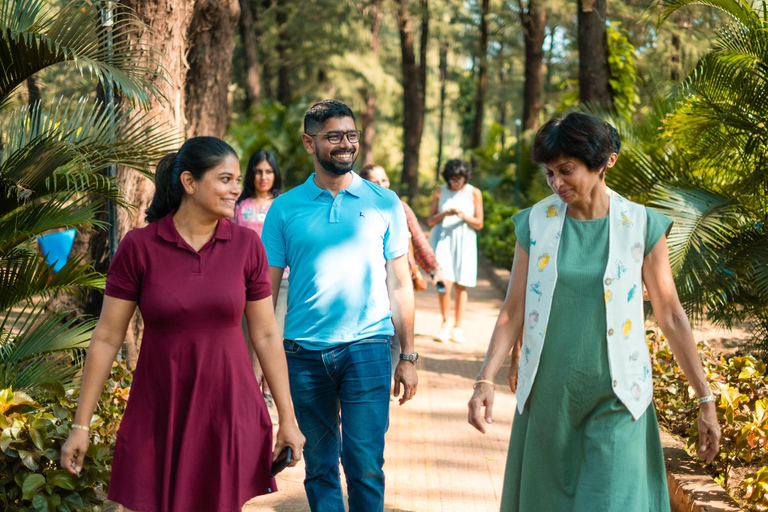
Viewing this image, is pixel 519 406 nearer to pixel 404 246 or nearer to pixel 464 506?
pixel 404 246

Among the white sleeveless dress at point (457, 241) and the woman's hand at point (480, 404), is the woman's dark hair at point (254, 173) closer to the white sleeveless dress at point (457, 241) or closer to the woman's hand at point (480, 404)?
A: the white sleeveless dress at point (457, 241)

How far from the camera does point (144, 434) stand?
3.09 meters

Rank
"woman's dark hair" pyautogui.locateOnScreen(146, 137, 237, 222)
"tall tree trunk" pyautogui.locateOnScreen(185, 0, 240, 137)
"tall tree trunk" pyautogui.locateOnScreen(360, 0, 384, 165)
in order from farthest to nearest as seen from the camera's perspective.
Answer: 1. "tall tree trunk" pyautogui.locateOnScreen(360, 0, 384, 165)
2. "tall tree trunk" pyautogui.locateOnScreen(185, 0, 240, 137)
3. "woman's dark hair" pyautogui.locateOnScreen(146, 137, 237, 222)

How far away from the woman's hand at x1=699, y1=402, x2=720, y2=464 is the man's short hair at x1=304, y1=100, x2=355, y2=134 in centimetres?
192

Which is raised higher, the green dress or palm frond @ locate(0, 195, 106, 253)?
palm frond @ locate(0, 195, 106, 253)

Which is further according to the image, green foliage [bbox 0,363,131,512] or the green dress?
green foliage [bbox 0,363,131,512]

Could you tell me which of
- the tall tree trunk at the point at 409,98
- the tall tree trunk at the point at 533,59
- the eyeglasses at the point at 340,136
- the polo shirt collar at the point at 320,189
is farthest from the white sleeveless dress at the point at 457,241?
the tall tree trunk at the point at 409,98

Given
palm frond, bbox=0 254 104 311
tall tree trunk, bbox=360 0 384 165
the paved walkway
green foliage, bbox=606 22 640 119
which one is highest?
tall tree trunk, bbox=360 0 384 165

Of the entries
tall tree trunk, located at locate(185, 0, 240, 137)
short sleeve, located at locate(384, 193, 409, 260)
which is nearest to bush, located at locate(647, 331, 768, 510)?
short sleeve, located at locate(384, 193, 409, 260)

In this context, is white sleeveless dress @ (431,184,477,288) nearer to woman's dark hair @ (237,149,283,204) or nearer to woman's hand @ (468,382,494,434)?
woman's dark hair @ (237,149,283,204)

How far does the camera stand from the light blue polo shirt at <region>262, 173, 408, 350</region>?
13.3 ft

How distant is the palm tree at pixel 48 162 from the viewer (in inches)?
210

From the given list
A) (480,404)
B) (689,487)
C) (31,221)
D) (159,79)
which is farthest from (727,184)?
(31,221)

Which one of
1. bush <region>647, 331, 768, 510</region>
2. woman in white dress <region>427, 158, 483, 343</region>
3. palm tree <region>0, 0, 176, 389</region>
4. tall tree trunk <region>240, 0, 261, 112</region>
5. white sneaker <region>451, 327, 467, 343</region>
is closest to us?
bush <region>647, 331, 768, 510</region>
